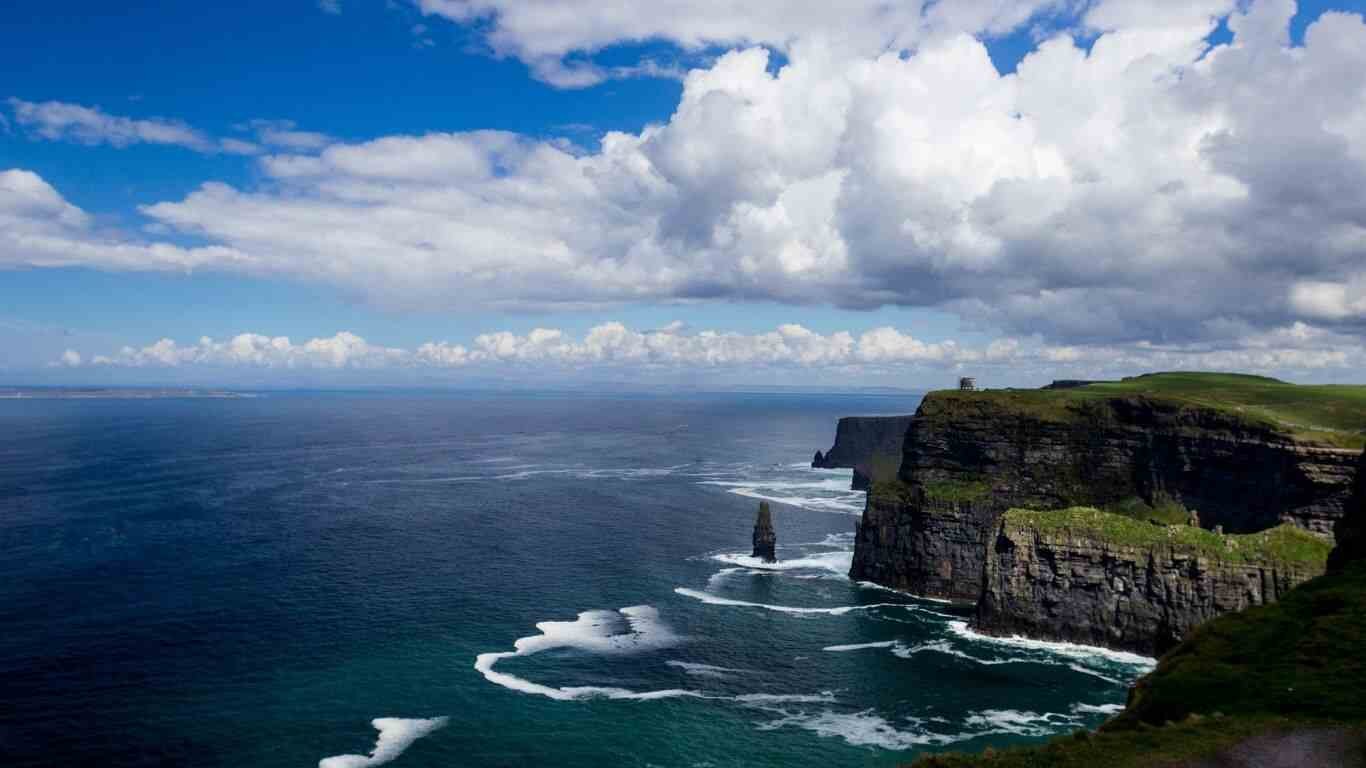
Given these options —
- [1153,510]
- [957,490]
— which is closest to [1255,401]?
[1153,510]

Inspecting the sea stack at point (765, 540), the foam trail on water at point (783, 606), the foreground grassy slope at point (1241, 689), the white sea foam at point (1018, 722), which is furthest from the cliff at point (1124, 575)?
the sea stack at point (765, 540)

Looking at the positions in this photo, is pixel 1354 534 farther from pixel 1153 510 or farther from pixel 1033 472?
pixel 1033 472

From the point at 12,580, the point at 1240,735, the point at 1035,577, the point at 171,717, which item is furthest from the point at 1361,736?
the point at 12,580

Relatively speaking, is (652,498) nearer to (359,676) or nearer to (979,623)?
(979,623)

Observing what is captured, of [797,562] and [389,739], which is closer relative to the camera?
[389,739]

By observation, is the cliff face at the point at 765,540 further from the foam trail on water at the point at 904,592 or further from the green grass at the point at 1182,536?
the green grass at the point at 1182,536
